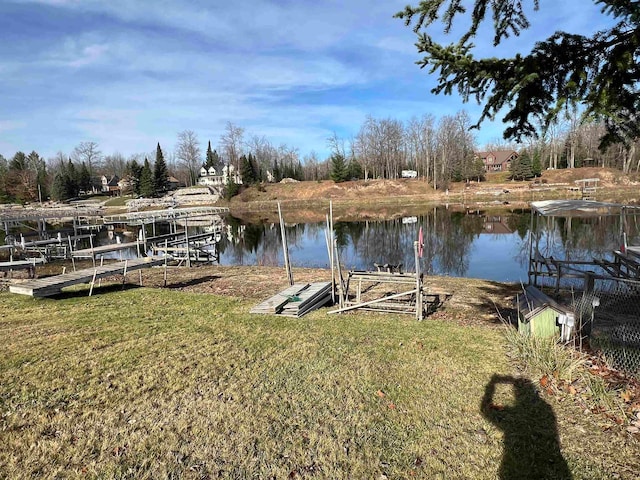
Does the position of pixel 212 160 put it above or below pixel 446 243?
above

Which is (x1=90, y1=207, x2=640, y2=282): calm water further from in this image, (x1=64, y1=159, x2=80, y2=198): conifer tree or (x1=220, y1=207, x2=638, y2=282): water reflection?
(x1=64, y1=159, x2=80, y2=198): conifer tree

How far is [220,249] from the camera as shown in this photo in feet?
91.8

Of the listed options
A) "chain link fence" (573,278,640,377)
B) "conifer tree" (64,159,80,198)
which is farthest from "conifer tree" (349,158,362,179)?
"chain link fence" (573,278,640,377)

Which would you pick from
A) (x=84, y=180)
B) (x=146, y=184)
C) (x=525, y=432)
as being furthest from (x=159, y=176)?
(x=525, y=432)

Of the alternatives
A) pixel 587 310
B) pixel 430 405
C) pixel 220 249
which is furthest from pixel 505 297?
pixel 220 249

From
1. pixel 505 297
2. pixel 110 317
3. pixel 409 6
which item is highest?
pixel 409 6

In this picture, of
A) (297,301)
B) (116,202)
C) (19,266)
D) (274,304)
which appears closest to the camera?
(274,304)

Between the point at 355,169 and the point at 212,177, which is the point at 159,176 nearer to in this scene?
the point at 212,177

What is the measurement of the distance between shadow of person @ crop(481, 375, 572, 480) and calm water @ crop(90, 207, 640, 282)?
9.29m

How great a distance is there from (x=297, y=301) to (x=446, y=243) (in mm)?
17619

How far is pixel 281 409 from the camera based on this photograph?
484 centimetres

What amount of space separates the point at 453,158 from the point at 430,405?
70315 millimetres

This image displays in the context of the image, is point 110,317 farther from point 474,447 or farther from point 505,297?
point 505,297

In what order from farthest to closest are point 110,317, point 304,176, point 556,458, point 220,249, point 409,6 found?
point 304,176
point 220,249
point 110,317
point 409,6
point 556,458
